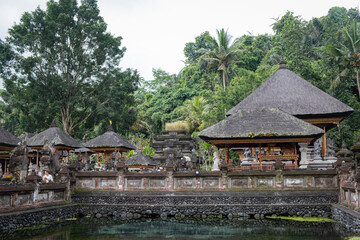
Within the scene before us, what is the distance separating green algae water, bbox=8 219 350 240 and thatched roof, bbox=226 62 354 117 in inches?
372

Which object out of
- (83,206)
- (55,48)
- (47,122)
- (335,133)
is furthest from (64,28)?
(335,133)

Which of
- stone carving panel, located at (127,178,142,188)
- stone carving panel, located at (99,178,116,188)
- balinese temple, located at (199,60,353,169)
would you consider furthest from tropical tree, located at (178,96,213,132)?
stone carving panel, located at (99,178,116,188)

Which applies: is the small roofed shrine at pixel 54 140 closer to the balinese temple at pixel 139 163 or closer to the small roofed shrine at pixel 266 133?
the balinese temple at pixel 139 163

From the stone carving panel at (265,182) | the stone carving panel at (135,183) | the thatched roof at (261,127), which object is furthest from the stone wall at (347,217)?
the stone carving panel at (135,183)

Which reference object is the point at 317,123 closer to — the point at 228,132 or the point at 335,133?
the point at 228,132

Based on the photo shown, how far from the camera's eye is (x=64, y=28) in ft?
132

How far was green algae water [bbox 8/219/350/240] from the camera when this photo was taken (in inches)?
498

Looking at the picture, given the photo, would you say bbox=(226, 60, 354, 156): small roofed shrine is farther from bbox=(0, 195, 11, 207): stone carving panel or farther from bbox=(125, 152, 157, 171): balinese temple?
bbox=(0, 195, 11, 207): stone carving panel

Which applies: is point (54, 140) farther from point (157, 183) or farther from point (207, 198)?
point (207, 198)

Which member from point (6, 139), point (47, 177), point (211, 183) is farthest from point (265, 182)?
point (6, 139)

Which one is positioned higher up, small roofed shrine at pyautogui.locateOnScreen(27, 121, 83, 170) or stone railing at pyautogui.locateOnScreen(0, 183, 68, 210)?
small roofed shrine at pyautogui.locateOnScreen(27, 121, 83, 170)

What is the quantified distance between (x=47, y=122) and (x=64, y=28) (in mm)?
10688

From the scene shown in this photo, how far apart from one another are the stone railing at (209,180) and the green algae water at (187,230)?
1.91 meters

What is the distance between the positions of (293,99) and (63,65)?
2754cm
